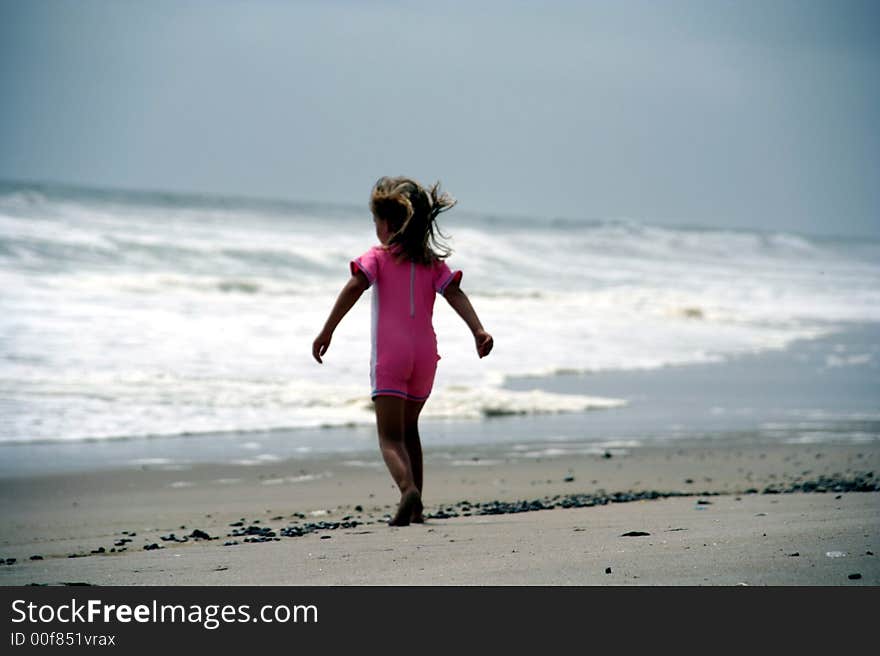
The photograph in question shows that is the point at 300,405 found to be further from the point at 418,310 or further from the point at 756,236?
the point at 756,236

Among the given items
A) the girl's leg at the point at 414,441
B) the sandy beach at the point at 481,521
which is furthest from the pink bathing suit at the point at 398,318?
the sandy beach at the point at 481,521

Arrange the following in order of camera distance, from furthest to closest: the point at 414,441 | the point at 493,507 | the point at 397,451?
the point at 493,507 < the point at 414,441 < the point at 397,451

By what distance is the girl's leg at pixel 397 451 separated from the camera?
4539 mm

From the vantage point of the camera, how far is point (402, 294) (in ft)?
14.9

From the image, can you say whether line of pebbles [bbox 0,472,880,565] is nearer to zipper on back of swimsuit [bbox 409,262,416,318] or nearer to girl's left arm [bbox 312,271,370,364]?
girl's left arm [bbox 312,271,370,364]

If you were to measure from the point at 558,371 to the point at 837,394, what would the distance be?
2784 mm

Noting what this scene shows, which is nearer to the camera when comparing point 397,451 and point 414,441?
point 397,451

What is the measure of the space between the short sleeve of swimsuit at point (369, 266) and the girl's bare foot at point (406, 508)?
2.75 ft

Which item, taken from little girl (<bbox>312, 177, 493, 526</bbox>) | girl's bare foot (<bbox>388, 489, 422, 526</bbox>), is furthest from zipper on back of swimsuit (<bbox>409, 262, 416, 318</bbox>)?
girl's bare foot (<bbox>388, 489, 422, 526</bbox>)

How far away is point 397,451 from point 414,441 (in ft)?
0.44

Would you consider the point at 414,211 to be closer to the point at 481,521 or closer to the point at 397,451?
the point at 397,451

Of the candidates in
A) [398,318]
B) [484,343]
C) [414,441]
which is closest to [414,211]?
[398,318]

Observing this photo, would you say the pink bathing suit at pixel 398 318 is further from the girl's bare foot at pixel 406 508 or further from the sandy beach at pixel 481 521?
the sandy beach at pixel 481 521

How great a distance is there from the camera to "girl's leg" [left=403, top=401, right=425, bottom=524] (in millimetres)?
4633
